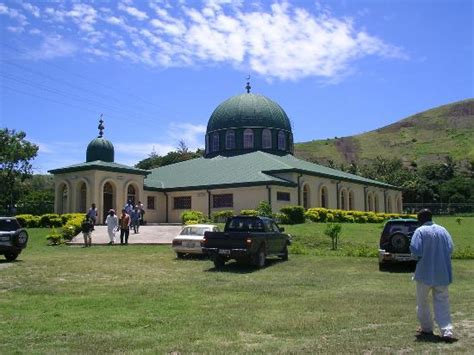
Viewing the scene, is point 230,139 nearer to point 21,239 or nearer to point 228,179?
point 228,179

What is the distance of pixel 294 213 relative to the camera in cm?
3191

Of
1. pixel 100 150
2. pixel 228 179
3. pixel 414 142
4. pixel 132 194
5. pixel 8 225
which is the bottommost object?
pixel 8 225

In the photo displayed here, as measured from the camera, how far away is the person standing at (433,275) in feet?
24.1

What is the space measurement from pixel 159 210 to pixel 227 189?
21.9 feet

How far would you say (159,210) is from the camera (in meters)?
41.8

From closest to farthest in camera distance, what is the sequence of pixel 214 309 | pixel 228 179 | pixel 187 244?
1. pixel 214 309
2. pixel 187 244
3. pixel 228 179

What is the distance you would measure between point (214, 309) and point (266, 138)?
123 feet

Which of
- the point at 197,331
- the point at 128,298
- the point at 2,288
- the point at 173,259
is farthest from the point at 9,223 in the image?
the point at 197,331

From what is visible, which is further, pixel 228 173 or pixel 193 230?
pixel 228 173

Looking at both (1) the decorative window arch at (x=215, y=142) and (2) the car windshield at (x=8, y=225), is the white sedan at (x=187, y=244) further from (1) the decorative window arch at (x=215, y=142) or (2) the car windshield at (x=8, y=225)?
(1) the decorative window arch at (x=215, y=142)

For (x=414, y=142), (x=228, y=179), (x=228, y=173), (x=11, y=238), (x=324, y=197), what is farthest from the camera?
(x=414, y=142)

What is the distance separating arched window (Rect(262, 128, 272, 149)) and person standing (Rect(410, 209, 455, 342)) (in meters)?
38.7

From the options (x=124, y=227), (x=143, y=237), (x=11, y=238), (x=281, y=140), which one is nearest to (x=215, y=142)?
(x=281, y=140)

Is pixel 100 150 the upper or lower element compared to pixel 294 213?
upper
